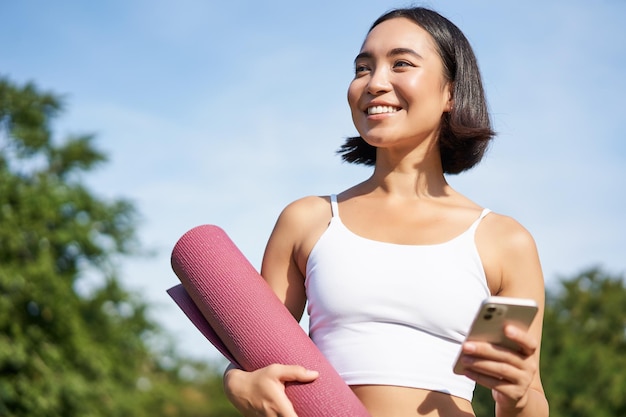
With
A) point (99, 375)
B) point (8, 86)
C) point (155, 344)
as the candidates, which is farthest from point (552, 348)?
point (8, 86)

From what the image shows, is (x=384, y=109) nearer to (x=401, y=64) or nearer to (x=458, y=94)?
(x=401, y=64)

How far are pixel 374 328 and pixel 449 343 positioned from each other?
8.8 inches

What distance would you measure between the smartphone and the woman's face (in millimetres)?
844

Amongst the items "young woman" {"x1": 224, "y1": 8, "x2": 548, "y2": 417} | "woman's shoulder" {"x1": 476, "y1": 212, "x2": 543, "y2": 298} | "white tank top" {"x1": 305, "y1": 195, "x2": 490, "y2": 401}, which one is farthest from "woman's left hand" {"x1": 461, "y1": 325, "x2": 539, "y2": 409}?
"woman's shoulder" {"x1": 476, "y1": 212, "x2": 543, "y2": 298}

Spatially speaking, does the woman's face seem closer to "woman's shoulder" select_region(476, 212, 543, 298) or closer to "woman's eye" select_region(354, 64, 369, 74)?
"woman's eye" select_region(354, 64, 369, 74)

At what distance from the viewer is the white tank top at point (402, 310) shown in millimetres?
2617

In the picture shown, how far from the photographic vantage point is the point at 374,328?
2646 mm

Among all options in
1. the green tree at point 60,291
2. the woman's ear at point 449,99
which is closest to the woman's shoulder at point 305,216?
the woman's ear at point 449,99

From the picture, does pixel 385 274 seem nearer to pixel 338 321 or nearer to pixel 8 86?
pixel 338 321

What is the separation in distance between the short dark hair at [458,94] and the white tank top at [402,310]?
438 millimetres

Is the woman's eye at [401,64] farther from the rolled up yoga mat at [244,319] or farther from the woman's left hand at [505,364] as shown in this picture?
the woman's left hand at [505,364]

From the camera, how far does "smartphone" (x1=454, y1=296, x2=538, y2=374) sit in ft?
7.08

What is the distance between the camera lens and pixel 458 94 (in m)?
3.01

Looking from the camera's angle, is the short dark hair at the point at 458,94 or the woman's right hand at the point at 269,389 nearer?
the woman's right hand at the point at 269,389
